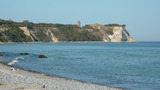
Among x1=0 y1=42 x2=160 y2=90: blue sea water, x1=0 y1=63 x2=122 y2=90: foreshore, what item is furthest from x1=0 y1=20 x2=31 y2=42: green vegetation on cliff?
x1=0 y1=63 x2=122 y2=90: foreshore

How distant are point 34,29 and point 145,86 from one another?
6597 inches

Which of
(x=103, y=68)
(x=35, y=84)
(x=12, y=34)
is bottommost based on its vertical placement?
(x=103, y=68)

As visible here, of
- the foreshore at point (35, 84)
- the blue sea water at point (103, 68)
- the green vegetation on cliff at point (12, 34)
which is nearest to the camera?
the foreshore at point (35, 84)

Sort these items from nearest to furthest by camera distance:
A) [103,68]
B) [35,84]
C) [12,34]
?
[35,84] → [103,68] → [12,34]

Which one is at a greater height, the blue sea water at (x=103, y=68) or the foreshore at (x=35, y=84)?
the foreshore at (x=35, y=84)

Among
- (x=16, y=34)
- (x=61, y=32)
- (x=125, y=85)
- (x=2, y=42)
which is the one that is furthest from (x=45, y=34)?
(x=125, y=85)

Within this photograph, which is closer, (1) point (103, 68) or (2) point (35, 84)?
(2) point (35, 84)

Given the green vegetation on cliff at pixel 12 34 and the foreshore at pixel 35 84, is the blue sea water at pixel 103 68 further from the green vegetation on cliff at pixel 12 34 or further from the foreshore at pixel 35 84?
the green vegetation on cliff at pixel 12 34

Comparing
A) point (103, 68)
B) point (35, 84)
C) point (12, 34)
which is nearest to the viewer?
point (35, 84)

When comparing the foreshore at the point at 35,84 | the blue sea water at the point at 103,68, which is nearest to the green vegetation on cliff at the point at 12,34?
the blue sea water at the point at 103,68

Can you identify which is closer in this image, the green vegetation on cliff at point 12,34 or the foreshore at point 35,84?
the foreshore at point 35,84

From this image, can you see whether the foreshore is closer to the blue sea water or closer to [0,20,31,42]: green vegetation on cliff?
the blue sea water

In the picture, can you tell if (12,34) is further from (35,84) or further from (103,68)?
(35,84)

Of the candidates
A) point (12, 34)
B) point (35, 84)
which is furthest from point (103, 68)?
point (12, 34)
